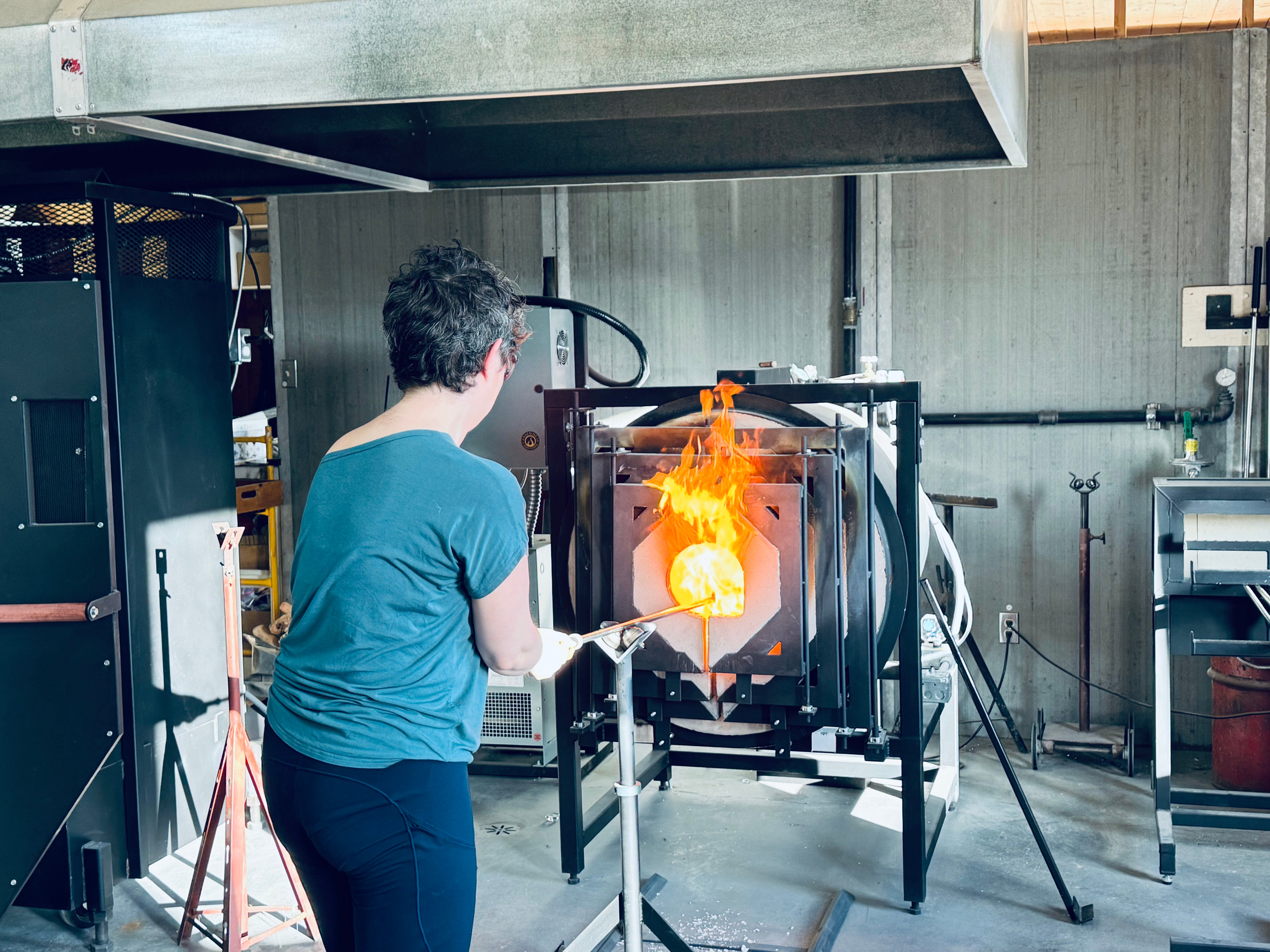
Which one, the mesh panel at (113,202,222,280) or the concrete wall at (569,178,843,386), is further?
the concrete wall at (569,178,843,386)

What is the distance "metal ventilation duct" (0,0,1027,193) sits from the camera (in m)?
1.52

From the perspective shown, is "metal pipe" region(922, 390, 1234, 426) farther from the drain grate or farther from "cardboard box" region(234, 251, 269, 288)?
"cardboard box" region(234, 251, 269, 288)

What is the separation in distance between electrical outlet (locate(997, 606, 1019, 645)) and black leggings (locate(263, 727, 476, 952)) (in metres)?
3.15

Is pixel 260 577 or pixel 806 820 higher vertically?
pixel 260 577

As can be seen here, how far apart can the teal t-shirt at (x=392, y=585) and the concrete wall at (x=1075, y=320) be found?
3102mm

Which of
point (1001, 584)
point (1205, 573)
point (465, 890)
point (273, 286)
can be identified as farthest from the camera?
point (273, 286)

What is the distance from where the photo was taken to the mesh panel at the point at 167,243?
2.96m

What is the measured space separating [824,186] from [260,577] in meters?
2.89

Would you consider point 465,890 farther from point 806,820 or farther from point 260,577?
point 260,577

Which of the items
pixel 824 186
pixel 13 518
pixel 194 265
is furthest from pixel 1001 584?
pixel 13 518

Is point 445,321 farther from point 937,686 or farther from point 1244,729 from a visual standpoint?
point 1244,729

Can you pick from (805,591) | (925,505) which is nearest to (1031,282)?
(925,505)

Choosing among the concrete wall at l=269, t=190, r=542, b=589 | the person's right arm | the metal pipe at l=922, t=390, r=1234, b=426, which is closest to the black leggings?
the person's right arm

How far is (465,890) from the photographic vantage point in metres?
1.59
